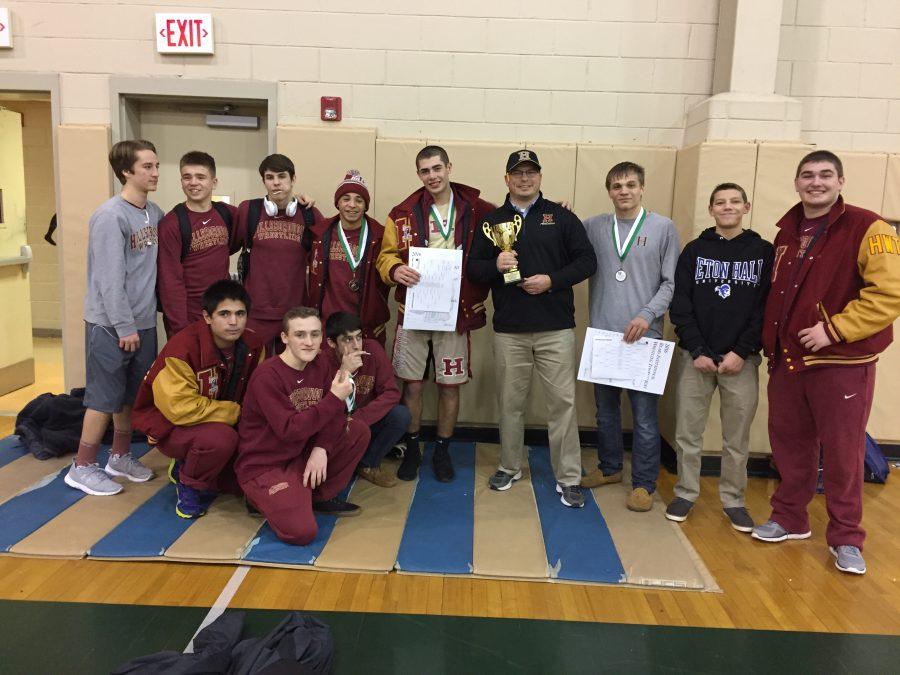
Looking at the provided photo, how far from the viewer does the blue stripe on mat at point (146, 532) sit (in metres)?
2.79

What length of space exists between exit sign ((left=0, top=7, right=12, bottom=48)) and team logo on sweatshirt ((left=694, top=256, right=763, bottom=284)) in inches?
179

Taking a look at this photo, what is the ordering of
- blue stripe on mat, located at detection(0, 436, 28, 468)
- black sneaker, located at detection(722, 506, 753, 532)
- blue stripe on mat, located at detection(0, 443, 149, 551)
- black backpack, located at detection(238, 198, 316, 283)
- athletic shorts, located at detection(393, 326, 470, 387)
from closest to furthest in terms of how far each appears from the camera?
blue stripe on mat, located at detection(0, 443, 149, 551)
black sneaker, located at detection(722, 506, 753, 532)
black backpack, located at detection(238, 198, 316, 283)
athletic shorts, located at detection(393, 326, 470, 387)
blue stripe on mat, located at detection(0, 436, 28, 468)

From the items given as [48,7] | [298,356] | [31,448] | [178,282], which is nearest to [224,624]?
[298,356]

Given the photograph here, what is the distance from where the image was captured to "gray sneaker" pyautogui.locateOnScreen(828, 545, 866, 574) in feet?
9.20

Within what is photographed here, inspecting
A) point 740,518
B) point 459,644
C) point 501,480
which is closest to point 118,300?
point 501,480

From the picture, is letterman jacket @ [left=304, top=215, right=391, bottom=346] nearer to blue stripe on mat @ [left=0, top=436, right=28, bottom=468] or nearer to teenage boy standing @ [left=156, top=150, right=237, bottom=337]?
teenage boy standing @ [left=156, top=150, right=237, bottom=337]

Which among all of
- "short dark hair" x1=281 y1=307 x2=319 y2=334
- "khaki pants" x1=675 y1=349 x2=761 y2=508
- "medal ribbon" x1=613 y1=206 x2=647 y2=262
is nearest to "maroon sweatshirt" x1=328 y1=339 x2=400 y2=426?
"short dark hair" x1=281 y1=307 x2=319 y2=334

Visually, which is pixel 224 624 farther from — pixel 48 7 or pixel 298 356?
pixel 48 7

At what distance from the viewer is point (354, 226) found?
→ 359 cm

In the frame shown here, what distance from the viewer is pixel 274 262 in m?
3.51

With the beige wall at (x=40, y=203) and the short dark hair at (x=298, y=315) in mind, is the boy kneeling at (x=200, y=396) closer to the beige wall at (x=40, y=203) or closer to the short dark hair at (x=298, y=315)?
the short dark hair at (x=298, y=315)

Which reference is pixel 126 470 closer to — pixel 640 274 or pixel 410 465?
pixel 410 465

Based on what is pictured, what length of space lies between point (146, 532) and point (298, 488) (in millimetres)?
732

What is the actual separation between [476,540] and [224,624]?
3.91ft
